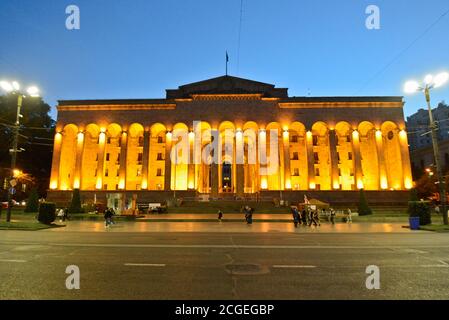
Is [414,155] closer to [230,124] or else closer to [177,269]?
[230,124]

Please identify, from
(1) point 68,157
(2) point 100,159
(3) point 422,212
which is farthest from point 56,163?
(3) point 422,212

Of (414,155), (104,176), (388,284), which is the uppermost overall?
(414,155)

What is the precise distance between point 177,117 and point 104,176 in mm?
17220

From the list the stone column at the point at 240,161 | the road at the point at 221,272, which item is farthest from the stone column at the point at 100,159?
the road at the point at 221,272

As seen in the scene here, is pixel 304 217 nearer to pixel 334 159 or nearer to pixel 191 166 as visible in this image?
pixel 334 159

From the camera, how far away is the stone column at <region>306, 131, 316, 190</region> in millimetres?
47375

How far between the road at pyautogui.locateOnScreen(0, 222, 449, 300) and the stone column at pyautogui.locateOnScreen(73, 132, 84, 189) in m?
40.6

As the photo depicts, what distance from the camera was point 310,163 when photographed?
157ft

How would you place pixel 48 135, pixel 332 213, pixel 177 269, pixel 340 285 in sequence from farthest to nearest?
1. pixel 48 135
2. pixel 332 213
3. pixel 177 269
4. pixel 340 285

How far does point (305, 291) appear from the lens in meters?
5.36

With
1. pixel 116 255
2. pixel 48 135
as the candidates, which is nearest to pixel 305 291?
pixel 116 255

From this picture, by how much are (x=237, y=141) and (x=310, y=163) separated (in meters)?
13.0

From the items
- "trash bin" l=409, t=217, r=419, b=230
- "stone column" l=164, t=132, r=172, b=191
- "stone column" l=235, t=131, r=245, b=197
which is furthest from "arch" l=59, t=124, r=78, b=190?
"trash bin" l=409, t=217, r=419, b=230

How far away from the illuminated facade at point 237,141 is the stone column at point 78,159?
0.17 metres
